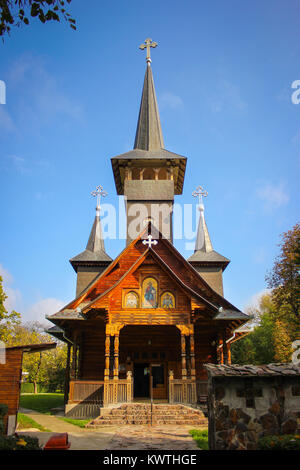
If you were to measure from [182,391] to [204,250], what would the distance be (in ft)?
38.6

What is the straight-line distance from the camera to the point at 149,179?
27859 mm

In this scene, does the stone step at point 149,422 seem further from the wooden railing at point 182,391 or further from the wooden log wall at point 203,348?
the wooden log wall at point 203,348

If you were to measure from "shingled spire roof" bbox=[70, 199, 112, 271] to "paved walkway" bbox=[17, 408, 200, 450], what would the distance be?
471 inches

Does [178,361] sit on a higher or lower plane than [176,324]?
lower

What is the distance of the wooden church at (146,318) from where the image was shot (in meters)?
17.2

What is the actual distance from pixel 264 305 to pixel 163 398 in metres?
39.6

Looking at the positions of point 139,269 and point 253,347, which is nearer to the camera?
point 139,269

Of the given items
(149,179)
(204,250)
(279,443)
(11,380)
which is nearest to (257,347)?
(204,250)

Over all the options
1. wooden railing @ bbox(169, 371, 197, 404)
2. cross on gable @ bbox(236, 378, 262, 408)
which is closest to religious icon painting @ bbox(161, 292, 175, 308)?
wooden railing @ bbox(169, 371, 197, 404)

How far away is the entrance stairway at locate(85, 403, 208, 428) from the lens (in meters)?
13.5

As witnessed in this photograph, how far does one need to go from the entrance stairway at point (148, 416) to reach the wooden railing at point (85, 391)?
271 centimetres
